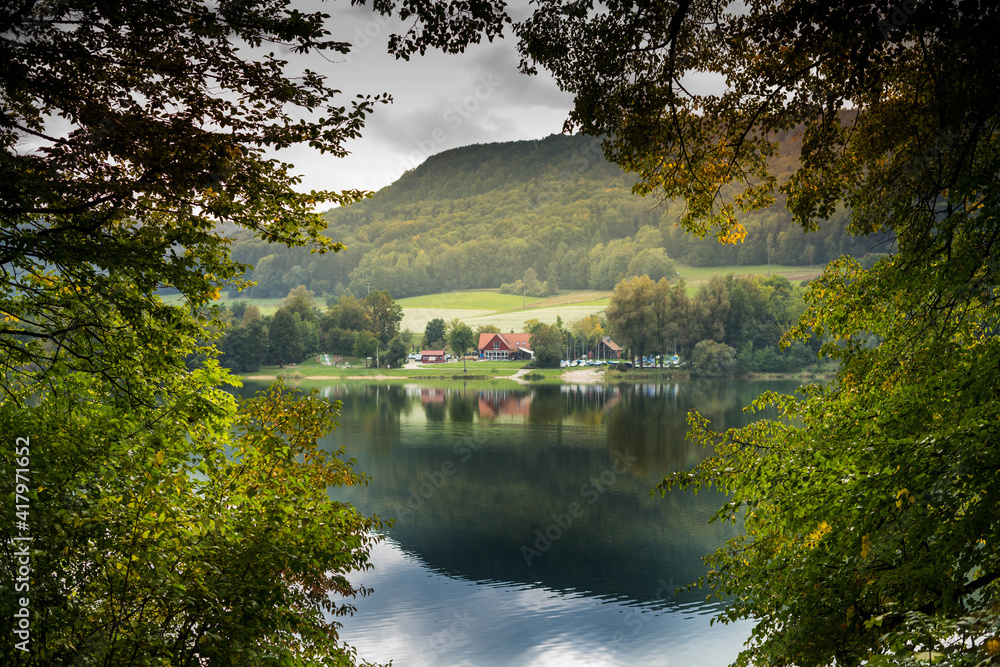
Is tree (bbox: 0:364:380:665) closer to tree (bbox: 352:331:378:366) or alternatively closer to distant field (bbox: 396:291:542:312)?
tree (bbox: 352:331:378:366)

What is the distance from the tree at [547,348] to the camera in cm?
9306

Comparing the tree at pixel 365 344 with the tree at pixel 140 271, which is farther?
the tree at pixel 365 344

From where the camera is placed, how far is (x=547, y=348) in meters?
93.1

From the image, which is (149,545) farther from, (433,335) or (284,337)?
(433,335)

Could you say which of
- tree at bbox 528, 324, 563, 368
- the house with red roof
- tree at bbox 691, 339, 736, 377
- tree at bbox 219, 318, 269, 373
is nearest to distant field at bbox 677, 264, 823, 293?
the house with red roof

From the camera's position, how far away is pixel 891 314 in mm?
9656

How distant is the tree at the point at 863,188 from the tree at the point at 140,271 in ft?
4.82

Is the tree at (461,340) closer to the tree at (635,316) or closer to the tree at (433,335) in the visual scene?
the tree at (433,335)

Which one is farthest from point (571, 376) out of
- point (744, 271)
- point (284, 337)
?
point (744, 271)

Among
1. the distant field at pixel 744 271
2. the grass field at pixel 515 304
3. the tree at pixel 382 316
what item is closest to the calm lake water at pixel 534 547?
the tree at pixel 382 316

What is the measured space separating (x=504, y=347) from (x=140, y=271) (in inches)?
4055

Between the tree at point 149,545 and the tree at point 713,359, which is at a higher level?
the tree at point 149,545

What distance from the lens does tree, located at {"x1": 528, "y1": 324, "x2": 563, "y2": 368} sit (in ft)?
305

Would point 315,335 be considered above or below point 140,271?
below
